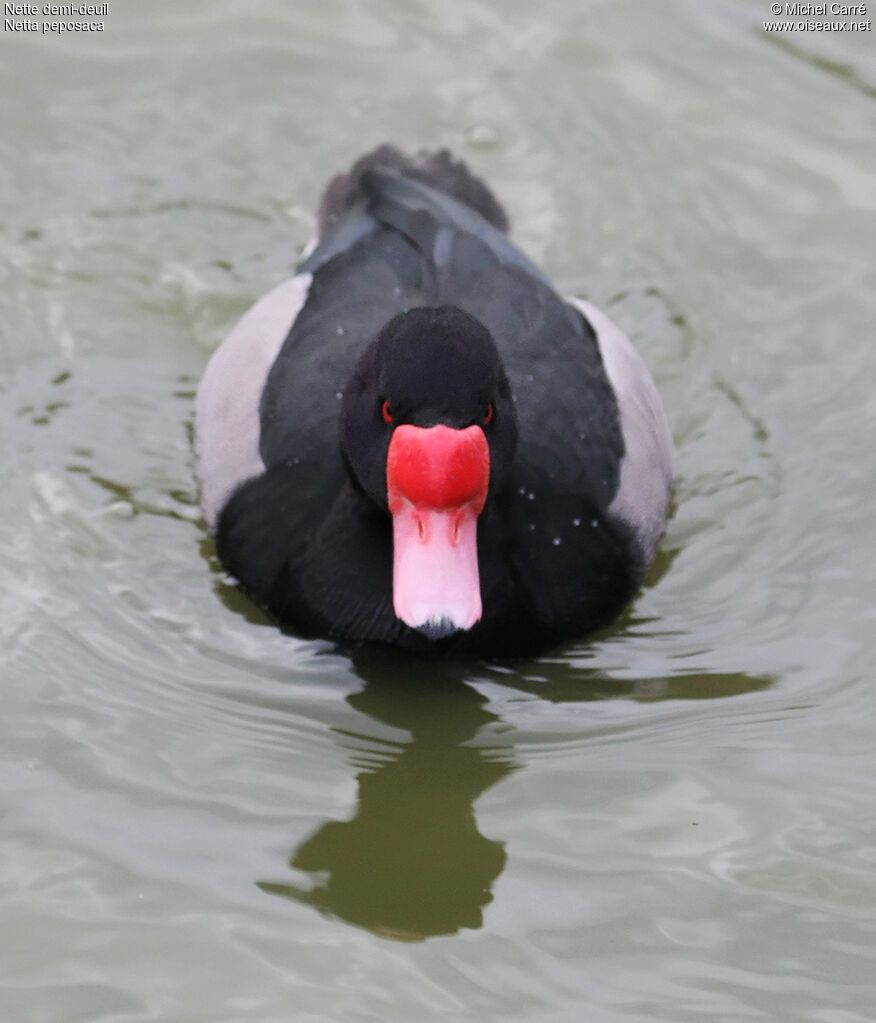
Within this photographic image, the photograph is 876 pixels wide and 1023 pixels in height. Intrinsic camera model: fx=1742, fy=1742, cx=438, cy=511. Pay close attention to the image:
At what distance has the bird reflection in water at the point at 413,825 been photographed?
4.86 metres

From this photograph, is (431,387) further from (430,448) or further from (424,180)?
(424,180)

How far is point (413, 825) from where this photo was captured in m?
5.24

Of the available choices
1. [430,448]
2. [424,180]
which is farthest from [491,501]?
[424,180]

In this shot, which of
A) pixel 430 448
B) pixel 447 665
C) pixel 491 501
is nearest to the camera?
pixel 430 448

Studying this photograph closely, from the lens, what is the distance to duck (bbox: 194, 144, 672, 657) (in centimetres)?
521

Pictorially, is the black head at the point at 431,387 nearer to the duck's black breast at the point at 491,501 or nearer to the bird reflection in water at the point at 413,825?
the duck's black breast at the point at 491,501

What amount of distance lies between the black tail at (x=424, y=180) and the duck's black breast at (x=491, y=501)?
34.6 inches

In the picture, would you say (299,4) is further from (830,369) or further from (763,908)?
(763,908)

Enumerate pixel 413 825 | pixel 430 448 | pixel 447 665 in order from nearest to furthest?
pixel 430 448 → pixel 413 825 → pixel 447 665

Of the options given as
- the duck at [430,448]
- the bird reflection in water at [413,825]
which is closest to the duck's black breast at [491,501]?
the duck at [430,448]

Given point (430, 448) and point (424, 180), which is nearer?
point (430, 448)

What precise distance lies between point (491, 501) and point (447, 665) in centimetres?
62

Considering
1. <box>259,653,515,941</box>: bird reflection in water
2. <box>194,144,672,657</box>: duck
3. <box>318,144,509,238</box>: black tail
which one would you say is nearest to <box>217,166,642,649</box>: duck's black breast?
<box>194,144,672,657</box>: duck

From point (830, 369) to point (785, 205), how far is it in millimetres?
1369
